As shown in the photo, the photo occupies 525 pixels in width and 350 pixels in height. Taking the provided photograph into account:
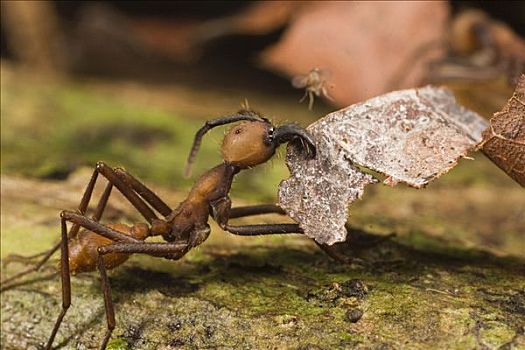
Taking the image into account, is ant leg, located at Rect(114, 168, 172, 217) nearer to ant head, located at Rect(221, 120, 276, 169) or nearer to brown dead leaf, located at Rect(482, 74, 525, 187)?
ant head, located at Rect(221, 120, 276, 169)

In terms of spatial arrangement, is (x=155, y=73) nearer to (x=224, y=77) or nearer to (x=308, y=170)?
(x=224, y=77)

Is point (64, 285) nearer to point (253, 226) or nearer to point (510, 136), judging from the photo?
point (253, 226)

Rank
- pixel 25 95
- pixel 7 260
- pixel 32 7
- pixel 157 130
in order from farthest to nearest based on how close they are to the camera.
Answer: pixel 32 7 < pixel 25 95 < pixel 157 130 < pixel 7 260

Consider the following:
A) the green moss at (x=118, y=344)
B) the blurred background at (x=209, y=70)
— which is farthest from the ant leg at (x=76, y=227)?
the blurred background at (x=209, y=70)

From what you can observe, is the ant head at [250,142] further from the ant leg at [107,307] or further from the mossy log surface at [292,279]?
the ant leg at [107,307]

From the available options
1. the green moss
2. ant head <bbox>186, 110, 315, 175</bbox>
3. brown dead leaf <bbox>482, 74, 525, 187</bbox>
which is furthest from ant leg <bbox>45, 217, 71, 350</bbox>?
brown dead leaf <bbox>482, 74, 525, 187</bbox>

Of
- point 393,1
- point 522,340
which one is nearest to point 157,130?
point 393,1
